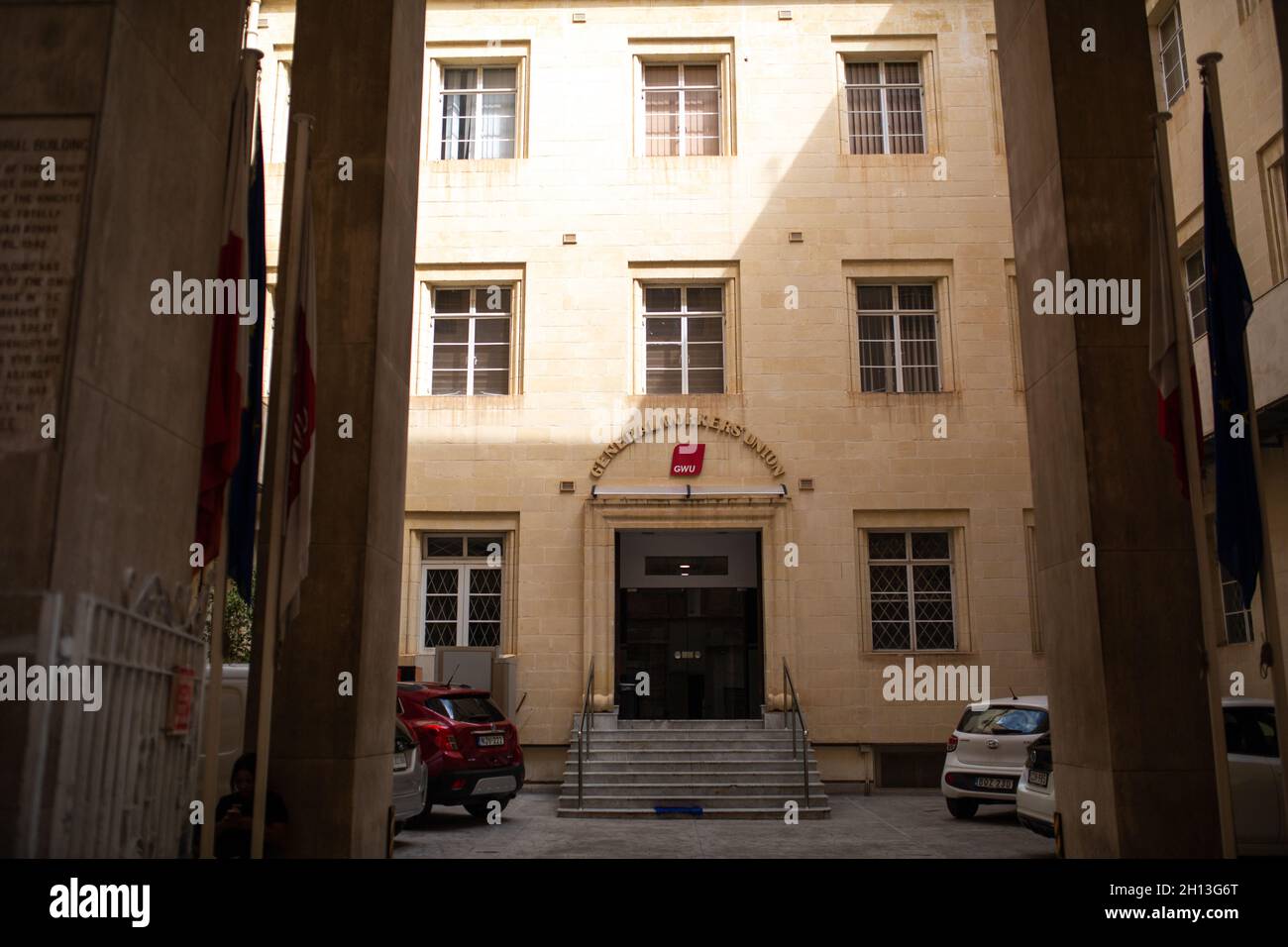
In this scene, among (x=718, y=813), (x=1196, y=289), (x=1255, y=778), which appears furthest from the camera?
(x=1196, y=289)

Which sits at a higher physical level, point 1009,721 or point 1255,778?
point 1009,721

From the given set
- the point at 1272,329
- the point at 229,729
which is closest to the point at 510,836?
the point at 229,729

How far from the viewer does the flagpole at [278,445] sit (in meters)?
5.81

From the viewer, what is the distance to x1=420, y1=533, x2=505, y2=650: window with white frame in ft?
63.1

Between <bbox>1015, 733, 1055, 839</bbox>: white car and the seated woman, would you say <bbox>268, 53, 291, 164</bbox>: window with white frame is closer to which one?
the seated woman

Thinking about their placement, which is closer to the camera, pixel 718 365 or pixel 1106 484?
pixel 1106 484

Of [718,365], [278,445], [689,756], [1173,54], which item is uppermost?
[1173,54]

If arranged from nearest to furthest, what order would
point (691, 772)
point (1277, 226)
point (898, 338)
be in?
point (1277, 226), point (691, 772), point (898, 338)

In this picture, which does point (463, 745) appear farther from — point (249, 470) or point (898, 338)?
point (898, 338)

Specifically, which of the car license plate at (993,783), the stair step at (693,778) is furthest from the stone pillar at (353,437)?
the car license plate at (993,783)

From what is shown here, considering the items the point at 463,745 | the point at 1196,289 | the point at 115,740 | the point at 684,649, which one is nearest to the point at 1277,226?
the point at 1196,289

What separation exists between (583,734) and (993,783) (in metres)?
6.29

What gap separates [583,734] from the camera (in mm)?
17469
